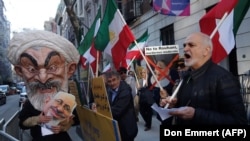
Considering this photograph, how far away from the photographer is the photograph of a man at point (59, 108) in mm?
3627

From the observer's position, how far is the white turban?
3756 mm

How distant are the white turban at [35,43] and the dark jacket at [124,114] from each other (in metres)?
1.41

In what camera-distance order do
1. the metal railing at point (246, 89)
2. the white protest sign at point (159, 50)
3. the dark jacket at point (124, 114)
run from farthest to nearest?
the white protest sign at point (159, 50) → the metal railing at point (246, 89) → the dark jacket at point (124, 114)

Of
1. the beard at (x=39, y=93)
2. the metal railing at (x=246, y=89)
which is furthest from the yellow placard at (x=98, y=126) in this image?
the metal railing at (x=246, y=89)

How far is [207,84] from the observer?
10.3ft

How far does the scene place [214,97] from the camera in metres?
3.13

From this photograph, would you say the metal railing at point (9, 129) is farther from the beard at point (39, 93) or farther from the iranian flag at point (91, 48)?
the iranian flag at point (91, 48)

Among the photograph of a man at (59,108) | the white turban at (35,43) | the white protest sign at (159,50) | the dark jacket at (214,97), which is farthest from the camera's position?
the white protest sign at (159,50)

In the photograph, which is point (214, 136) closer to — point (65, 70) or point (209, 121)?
point (209, 121)

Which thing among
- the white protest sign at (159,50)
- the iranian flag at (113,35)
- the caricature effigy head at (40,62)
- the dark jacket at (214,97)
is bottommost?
the dark jacket at (214,97)

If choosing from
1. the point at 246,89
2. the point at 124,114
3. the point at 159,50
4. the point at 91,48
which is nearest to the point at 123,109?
the point at 124,114

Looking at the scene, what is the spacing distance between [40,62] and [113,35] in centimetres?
322

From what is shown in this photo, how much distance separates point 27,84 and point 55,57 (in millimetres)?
391

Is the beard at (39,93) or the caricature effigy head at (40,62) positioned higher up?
the caricature effigy head at (40,62)
